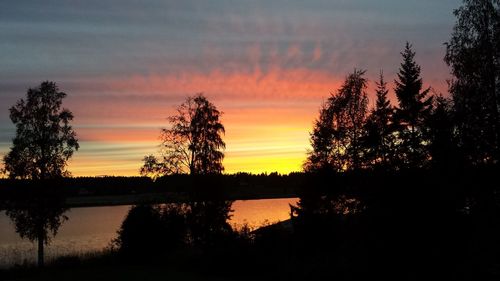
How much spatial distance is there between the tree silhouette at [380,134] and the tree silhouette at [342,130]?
79 centimetres

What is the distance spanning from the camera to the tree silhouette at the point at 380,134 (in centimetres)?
3755

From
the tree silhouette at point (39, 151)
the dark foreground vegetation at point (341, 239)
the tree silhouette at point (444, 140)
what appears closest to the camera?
the dark foreground vegetation at point (341, 239)

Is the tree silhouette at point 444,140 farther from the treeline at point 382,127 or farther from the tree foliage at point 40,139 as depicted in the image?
the tree foliage at point 40,139

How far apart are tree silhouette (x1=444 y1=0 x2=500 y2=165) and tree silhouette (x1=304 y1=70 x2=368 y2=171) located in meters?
13.4

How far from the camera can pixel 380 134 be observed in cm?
3856

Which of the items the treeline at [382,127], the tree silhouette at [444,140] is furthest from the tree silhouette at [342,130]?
the tree silhouette at [444,140]

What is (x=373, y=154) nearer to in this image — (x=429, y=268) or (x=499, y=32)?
(x=499, y=32)

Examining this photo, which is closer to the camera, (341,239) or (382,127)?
(341,239)

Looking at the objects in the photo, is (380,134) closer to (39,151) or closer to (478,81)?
(478,81)

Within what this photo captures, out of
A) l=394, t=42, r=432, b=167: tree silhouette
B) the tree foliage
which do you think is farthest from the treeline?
the tree foliage

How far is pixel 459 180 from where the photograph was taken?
2097 centimetres

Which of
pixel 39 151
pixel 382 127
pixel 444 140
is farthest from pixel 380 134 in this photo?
pixel 39 151

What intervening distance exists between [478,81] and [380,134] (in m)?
15.4

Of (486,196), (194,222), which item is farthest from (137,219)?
(486,196)
